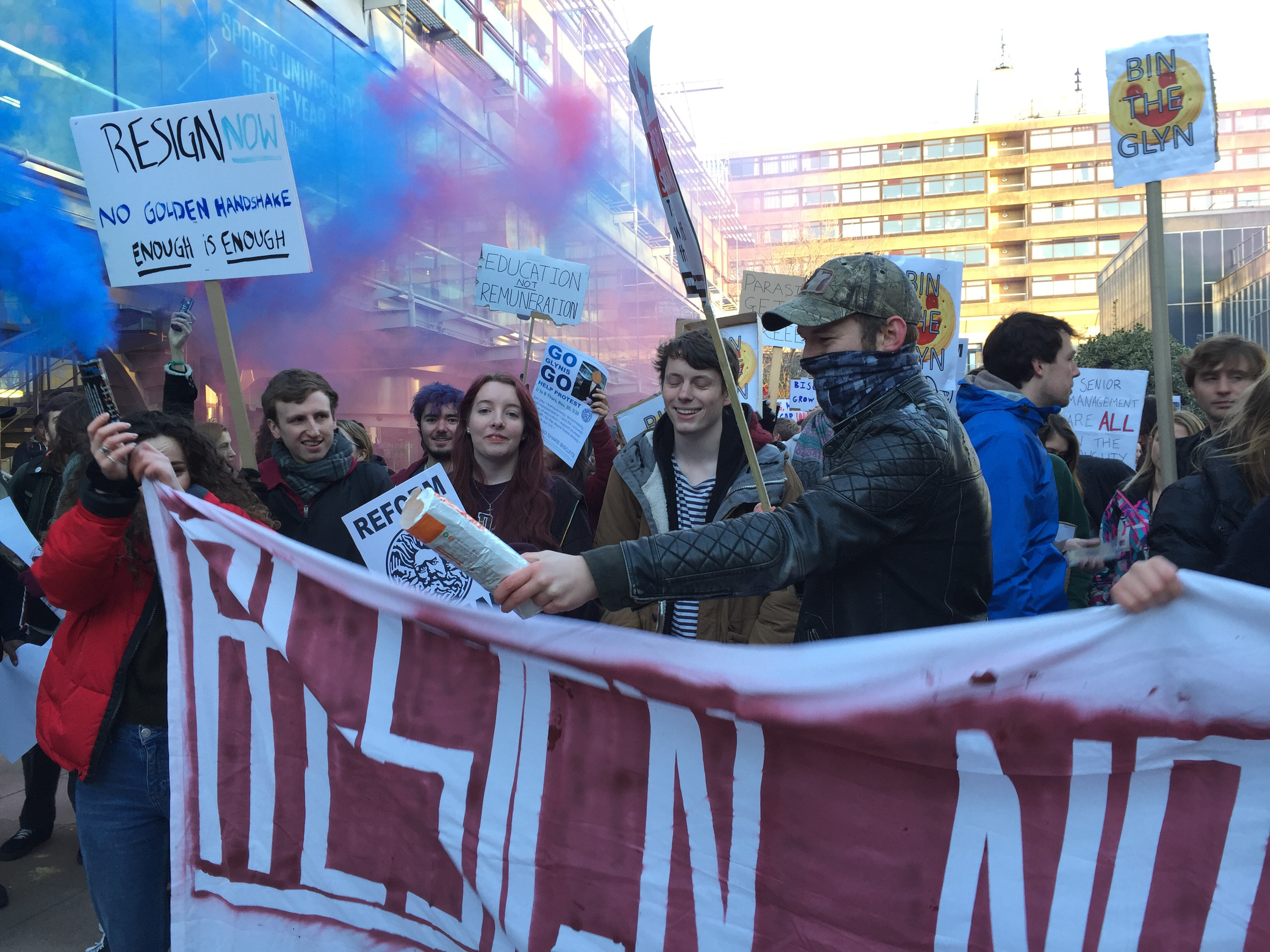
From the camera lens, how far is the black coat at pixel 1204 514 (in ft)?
7.02

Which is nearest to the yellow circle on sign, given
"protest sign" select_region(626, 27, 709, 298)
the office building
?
"protest sign" select_region(626, 27, 709, 298)

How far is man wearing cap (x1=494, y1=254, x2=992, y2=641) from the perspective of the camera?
157cm

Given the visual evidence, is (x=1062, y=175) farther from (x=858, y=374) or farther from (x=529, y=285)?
(x=858, y=374)

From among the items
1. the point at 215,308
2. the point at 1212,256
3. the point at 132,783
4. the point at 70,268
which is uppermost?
the point at 1212,256

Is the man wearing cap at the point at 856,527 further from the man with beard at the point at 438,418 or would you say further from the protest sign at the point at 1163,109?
the man with beard at the point at 438,418

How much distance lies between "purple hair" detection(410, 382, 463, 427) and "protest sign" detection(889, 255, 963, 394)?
2.60 metres

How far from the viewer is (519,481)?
10.1ft

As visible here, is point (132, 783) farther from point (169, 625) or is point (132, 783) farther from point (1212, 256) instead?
point (1212, 256)

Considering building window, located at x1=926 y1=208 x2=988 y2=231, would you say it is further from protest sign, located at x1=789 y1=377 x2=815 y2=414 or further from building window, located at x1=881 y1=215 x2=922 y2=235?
protest sign, located at x1=789 y1=377 x2=815 y2=414

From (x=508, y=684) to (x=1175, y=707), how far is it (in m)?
1.12

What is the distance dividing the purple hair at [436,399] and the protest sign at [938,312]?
8.53ft

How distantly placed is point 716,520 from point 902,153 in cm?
9139

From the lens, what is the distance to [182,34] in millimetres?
9148

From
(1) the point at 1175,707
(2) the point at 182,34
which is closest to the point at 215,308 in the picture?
(1) the point at 1175,707
